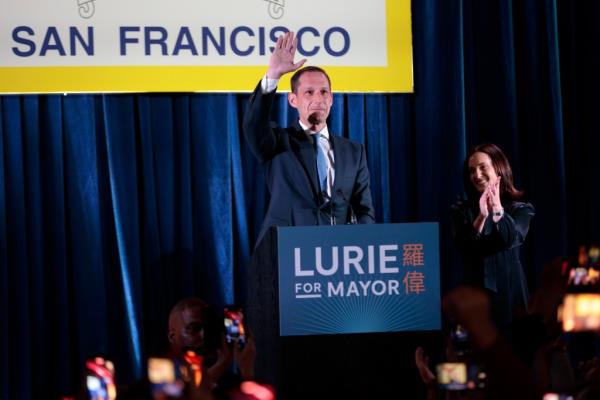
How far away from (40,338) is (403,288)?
2566 millimetres

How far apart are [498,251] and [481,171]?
1.23 feet

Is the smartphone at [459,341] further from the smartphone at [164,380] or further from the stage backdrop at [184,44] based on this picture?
the stage backdrop at [184,44]

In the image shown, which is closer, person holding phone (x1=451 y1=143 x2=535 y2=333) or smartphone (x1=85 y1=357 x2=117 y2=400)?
smartphone (x1=85 y1=357 x2=117 y2=400)

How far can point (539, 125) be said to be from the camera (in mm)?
5480

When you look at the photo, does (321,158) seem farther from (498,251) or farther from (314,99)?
(498,251)

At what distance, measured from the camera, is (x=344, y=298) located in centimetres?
310

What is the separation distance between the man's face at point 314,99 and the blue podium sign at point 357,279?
1.16 metres

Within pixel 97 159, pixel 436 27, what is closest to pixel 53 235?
pixel 97 159

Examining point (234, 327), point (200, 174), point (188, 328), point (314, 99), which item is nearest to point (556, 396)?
point (234, 327)

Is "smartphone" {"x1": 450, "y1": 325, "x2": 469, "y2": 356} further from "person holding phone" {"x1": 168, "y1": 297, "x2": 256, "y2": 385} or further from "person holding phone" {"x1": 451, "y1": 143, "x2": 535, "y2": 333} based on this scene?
"person holding phone" {"x1": 451, "y1": 143, "x2": 535, "y2": 333}

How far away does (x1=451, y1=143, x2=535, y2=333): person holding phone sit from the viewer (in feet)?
13.5

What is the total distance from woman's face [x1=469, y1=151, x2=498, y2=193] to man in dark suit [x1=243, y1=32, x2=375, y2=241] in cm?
51

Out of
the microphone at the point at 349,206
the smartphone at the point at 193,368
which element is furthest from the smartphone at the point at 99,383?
the microphone at the point at 349,206

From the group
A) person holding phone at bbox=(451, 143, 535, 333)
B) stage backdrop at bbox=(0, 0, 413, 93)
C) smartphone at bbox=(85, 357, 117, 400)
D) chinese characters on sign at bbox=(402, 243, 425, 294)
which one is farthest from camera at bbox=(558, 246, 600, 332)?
stage backdrop at bbox=(0, 0, 413, 93)
